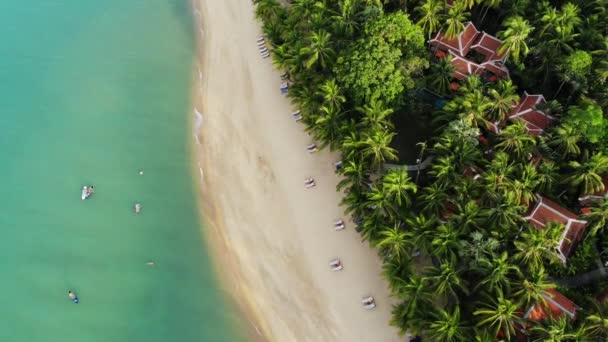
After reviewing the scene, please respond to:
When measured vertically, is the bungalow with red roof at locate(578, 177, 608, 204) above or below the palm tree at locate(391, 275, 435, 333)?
above

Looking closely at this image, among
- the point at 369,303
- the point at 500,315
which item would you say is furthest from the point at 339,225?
the point at 500,315

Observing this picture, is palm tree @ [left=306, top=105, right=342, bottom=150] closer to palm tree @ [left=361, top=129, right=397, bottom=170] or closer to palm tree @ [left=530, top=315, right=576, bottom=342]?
palm tree @ [left=361, top=129, right=397, bottom=170]

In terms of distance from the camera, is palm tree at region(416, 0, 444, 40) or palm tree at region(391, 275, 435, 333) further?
palm tree at region(416, 0, 444, 40)

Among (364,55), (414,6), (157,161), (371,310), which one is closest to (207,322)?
(371,310)

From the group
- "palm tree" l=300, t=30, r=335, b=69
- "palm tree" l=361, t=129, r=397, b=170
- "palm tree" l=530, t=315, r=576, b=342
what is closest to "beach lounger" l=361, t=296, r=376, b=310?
"palm tree" l=361, t=129, r=397, b=170

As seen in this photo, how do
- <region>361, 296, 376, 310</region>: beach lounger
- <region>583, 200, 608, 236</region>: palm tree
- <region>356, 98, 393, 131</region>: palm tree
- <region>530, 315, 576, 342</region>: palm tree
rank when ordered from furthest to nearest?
<region>356, 98, 393, 131</region>: palm tree, <region>361, 296, 376, 310</region>: beach lounger, <region>583, 200, 608, 236</region>: palm tree, <region>530, 315, 576, 342</region>: palm tree

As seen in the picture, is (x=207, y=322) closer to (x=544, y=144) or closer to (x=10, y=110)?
(x=544, y=144)

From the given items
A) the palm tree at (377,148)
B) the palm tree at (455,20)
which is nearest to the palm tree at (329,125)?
the palm tree at (377,148)
